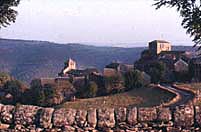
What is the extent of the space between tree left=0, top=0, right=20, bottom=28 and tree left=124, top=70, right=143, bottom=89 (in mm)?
55395

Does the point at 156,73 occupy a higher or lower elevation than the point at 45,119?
lower

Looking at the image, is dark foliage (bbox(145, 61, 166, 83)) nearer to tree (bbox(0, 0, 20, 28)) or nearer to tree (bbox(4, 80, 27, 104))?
tree (bbox(4, 80, 27, 104))

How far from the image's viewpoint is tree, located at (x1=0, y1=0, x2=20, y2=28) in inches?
531

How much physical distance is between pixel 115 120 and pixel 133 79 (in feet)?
194

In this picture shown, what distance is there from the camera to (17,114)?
40.3 ft

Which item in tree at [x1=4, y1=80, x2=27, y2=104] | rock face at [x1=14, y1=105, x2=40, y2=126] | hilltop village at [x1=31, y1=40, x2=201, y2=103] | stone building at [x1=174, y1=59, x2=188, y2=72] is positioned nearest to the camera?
rock face at [x1=14, y1=105, x2=40, y2=126]

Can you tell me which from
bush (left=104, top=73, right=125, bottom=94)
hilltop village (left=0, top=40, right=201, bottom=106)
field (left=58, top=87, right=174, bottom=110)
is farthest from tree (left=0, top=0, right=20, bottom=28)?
bush (left=104, top=73, right=125, bottom=94)

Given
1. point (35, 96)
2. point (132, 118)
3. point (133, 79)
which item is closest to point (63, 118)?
point (132, 118)

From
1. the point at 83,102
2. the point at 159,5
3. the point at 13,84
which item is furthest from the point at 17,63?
the point at 159,5

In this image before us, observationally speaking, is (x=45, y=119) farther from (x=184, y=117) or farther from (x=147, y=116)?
(x=184, y=117)

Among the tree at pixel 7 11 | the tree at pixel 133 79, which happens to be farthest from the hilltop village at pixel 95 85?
the tree at pixel 7 11

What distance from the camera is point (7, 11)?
13688 mm

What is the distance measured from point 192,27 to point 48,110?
4.94 metres

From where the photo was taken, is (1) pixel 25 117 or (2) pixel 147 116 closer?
(2) pixel 147 116
